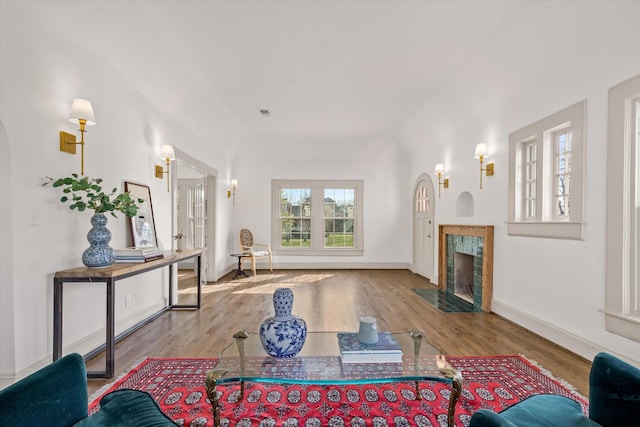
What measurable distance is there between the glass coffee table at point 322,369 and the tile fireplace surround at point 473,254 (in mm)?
2576

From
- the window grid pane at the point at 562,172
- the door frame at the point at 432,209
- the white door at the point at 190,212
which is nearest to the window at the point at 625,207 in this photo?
the window grid pane at the point at 562,172

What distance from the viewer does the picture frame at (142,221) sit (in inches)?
133

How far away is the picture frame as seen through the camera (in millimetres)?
3375

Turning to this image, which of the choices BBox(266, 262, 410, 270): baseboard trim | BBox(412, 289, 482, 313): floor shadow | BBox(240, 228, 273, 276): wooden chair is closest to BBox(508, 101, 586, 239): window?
BBox(412, 289, 482, 313): floor shadow

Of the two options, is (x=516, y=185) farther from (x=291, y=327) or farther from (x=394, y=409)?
(x=291, y=327)

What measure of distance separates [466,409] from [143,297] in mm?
3330

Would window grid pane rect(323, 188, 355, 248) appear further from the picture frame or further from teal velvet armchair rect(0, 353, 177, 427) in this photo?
teal velvet armchair rect(0, 353, 177, 427)

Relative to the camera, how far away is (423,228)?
6.84 metres

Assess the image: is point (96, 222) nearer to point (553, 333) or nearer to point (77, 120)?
point (77, 120)

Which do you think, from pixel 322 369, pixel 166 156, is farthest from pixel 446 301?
pixel 166 156

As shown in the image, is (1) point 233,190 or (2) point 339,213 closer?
(1) point 233,190

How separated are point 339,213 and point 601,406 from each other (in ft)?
21.9

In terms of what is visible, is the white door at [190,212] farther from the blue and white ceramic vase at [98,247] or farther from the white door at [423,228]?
the white door at [423,228]

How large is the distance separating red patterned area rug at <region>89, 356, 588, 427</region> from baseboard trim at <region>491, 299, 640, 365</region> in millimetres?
555
